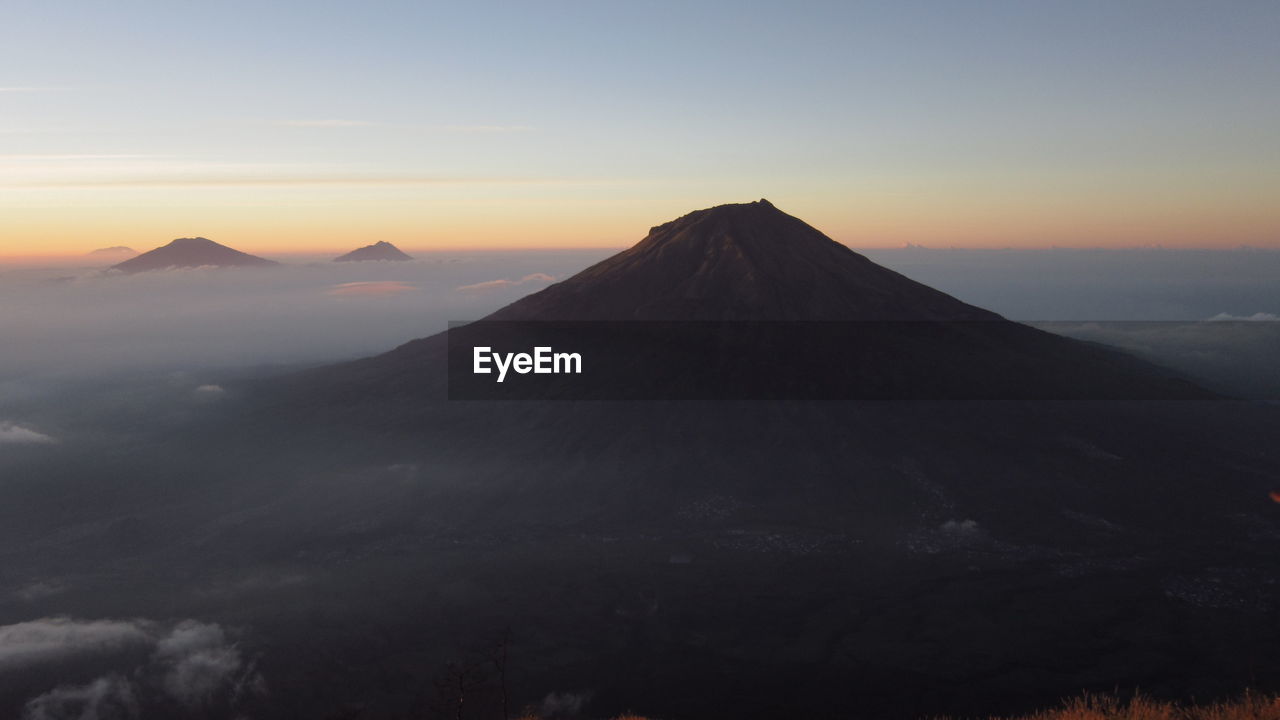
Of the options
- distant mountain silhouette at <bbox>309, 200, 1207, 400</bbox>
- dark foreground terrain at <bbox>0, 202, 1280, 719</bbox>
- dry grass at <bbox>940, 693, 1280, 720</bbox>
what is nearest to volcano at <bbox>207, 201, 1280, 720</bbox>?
dark foreground terrain at <bbox>0, 202, 1280, 719</bbox>

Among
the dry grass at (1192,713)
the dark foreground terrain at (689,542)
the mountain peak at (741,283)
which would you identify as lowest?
the dark foreground terrain at (689,542)

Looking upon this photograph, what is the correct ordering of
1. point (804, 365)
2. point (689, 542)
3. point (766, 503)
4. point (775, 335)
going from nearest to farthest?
point (689, 542), point (766, 503), point (804, 365), point (775, 335)

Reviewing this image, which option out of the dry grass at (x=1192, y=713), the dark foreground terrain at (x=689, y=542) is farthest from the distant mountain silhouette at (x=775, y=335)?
the dry grass at (x=1192, y=713)

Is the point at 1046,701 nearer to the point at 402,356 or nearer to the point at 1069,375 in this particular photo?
the point at 1069,375

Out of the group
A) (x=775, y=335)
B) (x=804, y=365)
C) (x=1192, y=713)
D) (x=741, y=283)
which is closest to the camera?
(x=1192, y=713)

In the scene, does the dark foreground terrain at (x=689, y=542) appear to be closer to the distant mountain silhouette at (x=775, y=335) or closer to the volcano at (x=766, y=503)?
the volcano at (x=766, y=503)

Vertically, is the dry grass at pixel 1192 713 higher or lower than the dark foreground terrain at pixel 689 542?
higher

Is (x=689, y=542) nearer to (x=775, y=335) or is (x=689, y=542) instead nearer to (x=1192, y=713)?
(x=775, y=335)

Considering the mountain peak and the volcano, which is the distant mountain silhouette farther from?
the volcano

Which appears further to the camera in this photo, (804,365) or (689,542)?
(804,365)

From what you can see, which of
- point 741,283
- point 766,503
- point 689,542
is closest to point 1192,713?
point 689,542
